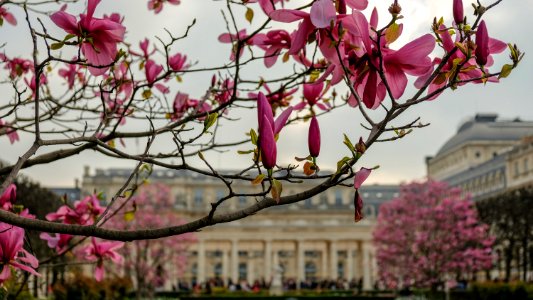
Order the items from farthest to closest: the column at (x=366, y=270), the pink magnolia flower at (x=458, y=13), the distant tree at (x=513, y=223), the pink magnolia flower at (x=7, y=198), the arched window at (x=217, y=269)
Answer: the arched window at (x=217, y=269) < the column at (x=366, y=270) < the distant tree at (x=513, y=223) < the pink magnolia flower at (x=7, y=198) < the pink magnolia flower at (x=458, y=13)

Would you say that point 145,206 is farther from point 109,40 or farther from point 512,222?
point 109,40

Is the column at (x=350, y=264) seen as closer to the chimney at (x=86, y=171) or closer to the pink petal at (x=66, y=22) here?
the chimney at (x=86, y=171)

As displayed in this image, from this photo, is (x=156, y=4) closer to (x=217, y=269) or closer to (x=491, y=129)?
(x=217, y=269)

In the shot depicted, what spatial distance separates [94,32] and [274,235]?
73.8 metres

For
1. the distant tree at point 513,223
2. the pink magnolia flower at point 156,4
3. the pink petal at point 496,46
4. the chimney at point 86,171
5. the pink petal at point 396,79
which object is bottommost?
the pink petal at point 396,79

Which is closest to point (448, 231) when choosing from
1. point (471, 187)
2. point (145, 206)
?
point (145, 206)

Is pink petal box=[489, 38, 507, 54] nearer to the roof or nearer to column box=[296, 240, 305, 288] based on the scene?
column box=[296, 240, 305, 288]

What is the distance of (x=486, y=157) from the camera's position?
302 feet

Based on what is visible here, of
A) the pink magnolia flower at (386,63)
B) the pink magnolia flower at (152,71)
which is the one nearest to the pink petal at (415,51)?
the pink magnolia flower at (386,63)

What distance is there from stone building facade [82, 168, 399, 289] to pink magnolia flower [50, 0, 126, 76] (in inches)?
2656

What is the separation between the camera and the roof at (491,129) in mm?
92750

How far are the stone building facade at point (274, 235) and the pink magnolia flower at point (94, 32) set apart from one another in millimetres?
67469

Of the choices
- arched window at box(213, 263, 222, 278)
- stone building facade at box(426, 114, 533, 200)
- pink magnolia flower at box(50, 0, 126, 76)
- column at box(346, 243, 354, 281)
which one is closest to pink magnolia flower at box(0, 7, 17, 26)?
pink magnolia flower at box(50, 0, 126, 76)

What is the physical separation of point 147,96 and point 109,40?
73.3 inches
